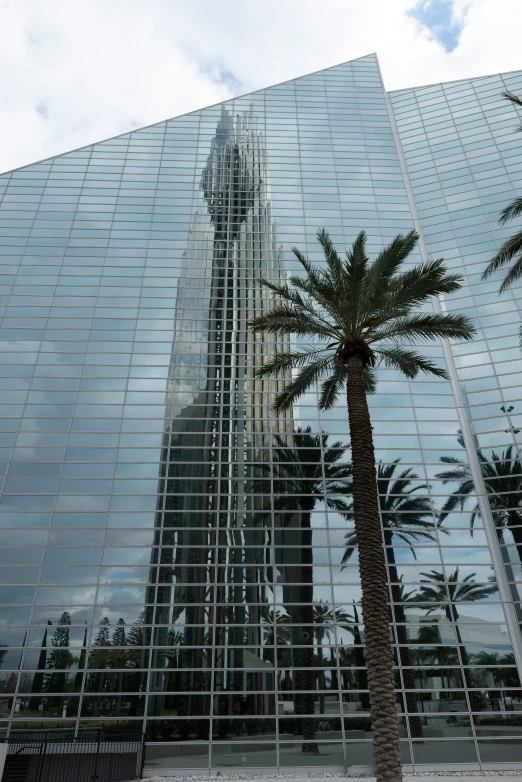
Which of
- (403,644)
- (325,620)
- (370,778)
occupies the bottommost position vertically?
(370,778)

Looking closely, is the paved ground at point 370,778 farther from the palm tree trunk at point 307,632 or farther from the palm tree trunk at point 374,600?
the palm tree trunk at point 374,600

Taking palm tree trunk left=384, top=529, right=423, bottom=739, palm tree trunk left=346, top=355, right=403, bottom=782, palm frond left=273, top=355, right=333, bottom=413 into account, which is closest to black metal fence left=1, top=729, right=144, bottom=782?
palm tree trunk left=346, top=355, right=403, bottom=782

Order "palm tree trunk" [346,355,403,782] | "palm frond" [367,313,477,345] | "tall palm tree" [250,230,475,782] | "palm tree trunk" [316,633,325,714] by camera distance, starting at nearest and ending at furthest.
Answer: "palm tree trunk" [346,355,403,782]
"tall palm tree" [250,230,475,782]
"palm frond" [367,313,477,345]
"palm tree trunk" [316,633,325,714]

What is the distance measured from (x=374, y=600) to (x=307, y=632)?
6.18 meters

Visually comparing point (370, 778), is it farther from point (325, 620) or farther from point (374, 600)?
point (374, 600)

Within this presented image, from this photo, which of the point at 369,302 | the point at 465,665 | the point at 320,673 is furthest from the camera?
the point at 465,665

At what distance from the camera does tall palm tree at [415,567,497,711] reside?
17750 millimetres

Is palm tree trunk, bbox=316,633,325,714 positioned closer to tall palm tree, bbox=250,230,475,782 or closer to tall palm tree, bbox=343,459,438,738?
tall palm tree, bbox=343,459,438,738

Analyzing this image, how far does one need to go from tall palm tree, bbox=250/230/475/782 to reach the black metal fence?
696 centimetres

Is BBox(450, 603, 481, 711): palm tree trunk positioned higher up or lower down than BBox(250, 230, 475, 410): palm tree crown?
lower down

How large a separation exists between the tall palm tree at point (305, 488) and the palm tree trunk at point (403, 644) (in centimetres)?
226

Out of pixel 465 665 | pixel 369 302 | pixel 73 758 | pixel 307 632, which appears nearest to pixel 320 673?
pixel 307 632

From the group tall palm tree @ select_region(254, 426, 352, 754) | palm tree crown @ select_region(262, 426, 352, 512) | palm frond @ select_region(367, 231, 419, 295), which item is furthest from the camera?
palm tree crown @ select_region(262, 426, 352, 512)

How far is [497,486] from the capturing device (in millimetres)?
19844
